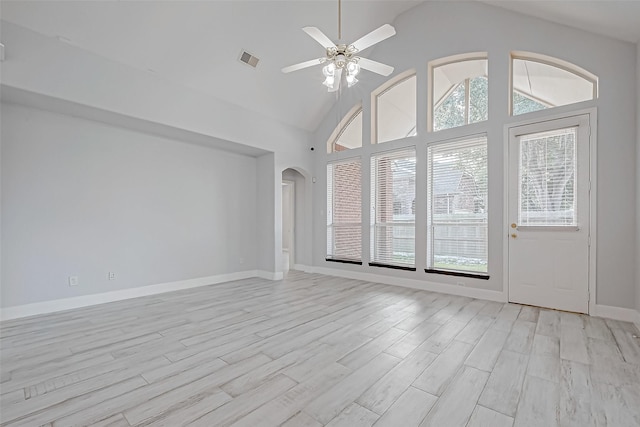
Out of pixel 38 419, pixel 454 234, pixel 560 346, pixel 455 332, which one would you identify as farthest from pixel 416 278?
pixel 38 419

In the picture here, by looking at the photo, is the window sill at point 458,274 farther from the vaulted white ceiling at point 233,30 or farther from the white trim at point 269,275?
Result: the vaulted white ceiling at point 233,30

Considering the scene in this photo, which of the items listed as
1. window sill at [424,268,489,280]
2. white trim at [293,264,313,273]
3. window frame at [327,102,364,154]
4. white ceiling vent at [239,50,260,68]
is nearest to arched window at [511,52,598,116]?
window sill at [424,268,489,280]

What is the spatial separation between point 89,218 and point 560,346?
5877mm

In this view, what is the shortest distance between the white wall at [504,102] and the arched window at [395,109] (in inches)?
7.8

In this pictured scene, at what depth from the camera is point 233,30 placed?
414cm

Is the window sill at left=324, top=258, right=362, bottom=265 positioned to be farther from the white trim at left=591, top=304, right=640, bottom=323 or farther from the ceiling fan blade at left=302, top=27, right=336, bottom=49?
the ceiling fan blade at left=302, top=27, right=336, bottom=49

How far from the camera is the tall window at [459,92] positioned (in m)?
4.58

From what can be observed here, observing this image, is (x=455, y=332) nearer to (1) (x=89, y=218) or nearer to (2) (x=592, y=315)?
(2) (x=592, y=315)

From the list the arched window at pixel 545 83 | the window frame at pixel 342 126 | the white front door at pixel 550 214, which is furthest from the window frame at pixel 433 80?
the window frame at pixel 342 126

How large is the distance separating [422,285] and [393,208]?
1.51 m

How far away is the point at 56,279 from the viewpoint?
385cm

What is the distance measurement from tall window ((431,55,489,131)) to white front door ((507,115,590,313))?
0.74 metres

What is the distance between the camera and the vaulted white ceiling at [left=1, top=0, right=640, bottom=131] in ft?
10.5

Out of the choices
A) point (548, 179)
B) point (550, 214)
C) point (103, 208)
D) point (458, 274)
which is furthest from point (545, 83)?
point (103, 208)
